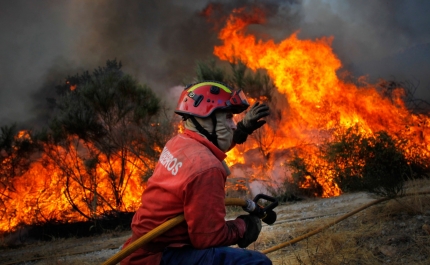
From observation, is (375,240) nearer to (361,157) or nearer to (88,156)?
(361,157)

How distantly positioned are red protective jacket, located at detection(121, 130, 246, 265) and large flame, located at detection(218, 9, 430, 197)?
9.26m

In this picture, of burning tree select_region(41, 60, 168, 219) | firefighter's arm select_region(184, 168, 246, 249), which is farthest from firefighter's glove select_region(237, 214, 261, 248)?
burning tree select_region(41, 60, 168, 219)

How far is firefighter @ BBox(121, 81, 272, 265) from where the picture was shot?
1.79m

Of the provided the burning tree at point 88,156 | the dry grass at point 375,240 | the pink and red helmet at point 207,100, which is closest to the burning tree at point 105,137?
the burning tree at point 88,156

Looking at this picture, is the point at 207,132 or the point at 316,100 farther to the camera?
the point at 316,100

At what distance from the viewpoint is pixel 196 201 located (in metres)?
1.78

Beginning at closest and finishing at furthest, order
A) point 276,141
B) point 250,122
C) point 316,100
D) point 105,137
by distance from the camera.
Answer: point 250,122, point 105,137, point 316,100, point 276,141

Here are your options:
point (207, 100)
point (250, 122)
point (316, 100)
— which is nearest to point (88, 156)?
point (316, 100)

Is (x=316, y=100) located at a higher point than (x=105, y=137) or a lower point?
lower

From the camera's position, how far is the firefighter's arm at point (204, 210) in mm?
1783

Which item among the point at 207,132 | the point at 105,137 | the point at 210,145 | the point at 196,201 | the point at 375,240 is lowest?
the point at 375,240

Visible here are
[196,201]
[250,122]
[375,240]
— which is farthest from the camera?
[375,240]

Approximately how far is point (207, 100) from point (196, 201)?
2.65 feet

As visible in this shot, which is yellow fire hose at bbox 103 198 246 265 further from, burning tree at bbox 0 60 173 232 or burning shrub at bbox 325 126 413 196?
burning tree at bbox 0 60 173 232
